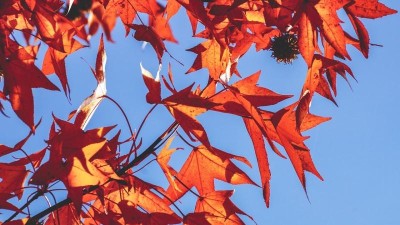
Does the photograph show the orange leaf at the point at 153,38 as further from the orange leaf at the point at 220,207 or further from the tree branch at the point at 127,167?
the orange leaf at the point at 220,207

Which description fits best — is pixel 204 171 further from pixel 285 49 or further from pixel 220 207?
pixel 285 49

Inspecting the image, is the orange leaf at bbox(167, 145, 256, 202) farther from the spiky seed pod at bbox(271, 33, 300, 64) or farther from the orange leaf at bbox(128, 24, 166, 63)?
the spiky seed pod at bbox(271, 33, 300, 64)

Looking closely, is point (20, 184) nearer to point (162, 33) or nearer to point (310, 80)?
point (162, 33)

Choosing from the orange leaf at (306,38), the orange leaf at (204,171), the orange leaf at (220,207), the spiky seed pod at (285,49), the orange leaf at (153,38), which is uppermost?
the orange leaf at (153,38)

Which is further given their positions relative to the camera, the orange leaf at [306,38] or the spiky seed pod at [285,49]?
the spiky seed pod at [285,49]

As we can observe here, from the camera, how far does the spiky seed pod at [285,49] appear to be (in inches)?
60.2

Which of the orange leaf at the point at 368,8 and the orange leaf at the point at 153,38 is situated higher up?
the orange leaf at the point at 153,38

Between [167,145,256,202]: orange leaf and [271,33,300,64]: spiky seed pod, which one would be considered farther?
[271,33,300,64]: spiky seed pod

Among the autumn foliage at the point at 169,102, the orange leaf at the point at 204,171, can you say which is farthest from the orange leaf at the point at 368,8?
the orange leaf at the point at 204,171

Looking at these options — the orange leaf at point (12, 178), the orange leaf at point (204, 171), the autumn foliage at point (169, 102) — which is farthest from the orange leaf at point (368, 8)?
the orange leaf at point (12, 178)

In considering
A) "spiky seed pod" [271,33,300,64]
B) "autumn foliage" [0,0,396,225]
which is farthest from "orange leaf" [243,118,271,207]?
"spiky seed pod" [271,33,300,64]

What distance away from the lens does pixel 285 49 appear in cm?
153

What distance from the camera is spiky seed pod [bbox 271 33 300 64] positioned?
5.01 feet

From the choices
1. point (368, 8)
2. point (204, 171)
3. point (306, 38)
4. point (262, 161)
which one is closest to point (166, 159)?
point (204, 171)
